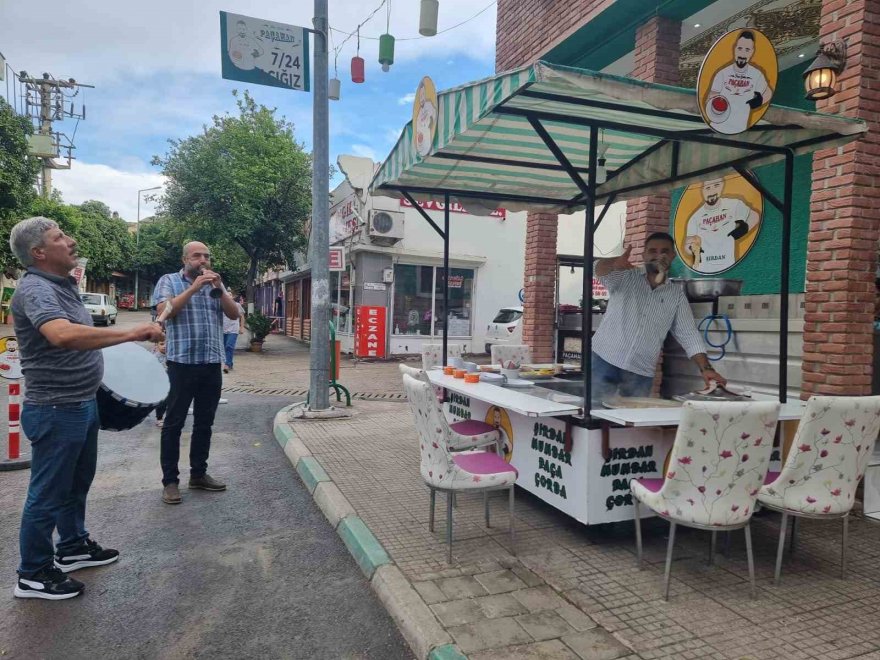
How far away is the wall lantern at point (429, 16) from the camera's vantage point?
763 centimetres

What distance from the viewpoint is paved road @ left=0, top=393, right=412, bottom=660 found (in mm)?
2779

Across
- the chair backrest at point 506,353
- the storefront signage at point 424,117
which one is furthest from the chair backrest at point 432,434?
the chair backrest at point 506,353

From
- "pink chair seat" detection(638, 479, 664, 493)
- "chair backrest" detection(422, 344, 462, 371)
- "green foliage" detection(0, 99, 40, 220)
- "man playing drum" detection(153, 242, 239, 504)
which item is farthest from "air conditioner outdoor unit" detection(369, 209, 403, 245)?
"green foliage" detection(0, 99, 40, 220)

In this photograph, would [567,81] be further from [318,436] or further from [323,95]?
[323,95]

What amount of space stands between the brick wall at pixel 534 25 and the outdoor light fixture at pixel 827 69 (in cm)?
299

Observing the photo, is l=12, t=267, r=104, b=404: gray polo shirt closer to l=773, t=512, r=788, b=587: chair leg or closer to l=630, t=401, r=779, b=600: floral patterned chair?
l=630, t=401, r=779, b=600: floral patterned chair

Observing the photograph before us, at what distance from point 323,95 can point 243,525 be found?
19.5 feet

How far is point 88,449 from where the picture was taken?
3.40 metres

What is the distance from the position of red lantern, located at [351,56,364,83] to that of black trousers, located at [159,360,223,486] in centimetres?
650

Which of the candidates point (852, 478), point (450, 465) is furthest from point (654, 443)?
point (450, 465)

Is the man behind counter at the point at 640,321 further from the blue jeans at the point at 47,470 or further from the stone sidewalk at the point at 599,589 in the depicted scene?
the blue jeans at the point at 47,470

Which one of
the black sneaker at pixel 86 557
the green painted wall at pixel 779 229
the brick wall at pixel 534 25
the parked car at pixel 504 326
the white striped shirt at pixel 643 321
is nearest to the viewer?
the black sneaker at pixel 86 557

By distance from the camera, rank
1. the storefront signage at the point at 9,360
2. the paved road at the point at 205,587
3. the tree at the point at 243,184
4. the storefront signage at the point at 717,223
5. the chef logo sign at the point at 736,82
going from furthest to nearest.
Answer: the tree at the point at 243,184 → the storefront signage at the point at 717,223 → the storefront signage at the point at 9,360 → the chef logo sign at the point at 736,82 → the paved road at the point at 205,587

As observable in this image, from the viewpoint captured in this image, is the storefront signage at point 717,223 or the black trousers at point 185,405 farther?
the storefront signage at point 717,223
